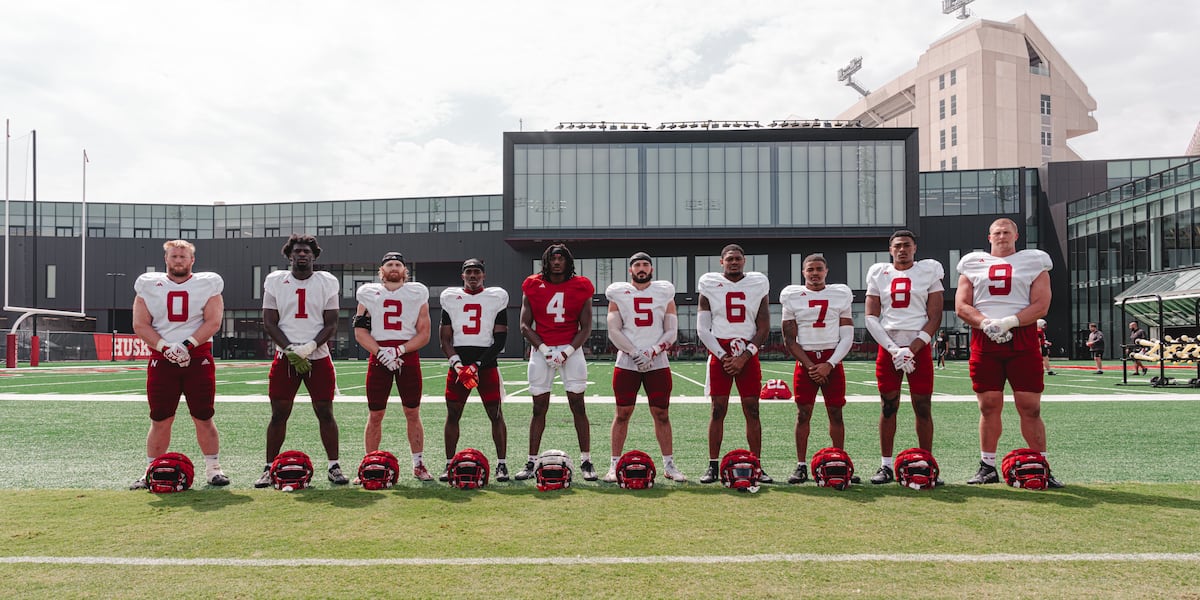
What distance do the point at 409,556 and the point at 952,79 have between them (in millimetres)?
83143

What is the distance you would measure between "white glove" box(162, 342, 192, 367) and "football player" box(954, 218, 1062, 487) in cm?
638

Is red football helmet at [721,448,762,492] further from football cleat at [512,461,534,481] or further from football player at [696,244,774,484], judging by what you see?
football cleat at [512,461,534,481]

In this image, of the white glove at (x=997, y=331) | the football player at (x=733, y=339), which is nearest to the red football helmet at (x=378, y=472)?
the football player at (x=733, y=339)

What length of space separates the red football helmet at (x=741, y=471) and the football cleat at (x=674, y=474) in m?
0.44

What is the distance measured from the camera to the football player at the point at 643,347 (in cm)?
646

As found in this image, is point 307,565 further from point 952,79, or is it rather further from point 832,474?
point 952,79

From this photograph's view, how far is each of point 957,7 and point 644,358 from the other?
3841 inches

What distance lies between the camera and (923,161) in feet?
264

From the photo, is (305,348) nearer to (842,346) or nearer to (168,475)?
(168,475)

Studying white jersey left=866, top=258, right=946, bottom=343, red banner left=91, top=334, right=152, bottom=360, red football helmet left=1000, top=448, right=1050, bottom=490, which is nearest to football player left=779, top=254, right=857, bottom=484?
white jersey left=866, top=258, right=946, bottom=343

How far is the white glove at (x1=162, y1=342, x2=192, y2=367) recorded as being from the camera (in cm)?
599

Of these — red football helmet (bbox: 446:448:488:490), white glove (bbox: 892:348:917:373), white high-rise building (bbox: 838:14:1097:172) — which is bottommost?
red football helmet (bbox: 446:448:488:490)

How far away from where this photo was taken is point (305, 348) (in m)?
6.27

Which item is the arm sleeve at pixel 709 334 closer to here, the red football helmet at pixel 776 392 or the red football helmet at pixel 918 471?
the red football helmet at pixel 918 471
